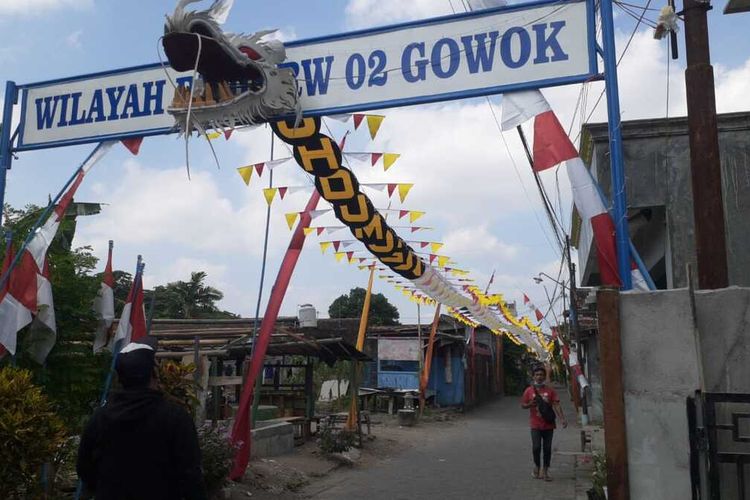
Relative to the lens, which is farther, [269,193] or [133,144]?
[269,193]

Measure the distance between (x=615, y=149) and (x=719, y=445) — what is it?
2631mm

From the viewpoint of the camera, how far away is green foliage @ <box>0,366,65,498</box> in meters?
6.12

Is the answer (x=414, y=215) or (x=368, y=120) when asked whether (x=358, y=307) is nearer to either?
(x=414, y=215)

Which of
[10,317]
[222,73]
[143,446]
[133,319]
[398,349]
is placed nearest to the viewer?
[143,446]

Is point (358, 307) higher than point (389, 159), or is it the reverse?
point (358, 307)

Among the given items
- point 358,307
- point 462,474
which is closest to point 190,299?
point 358,307

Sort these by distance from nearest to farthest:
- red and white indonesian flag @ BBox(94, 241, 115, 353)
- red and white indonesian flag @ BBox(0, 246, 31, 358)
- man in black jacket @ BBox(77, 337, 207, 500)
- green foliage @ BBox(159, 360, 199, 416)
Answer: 1. man in black jacket @ BBox(77, 337, 207, 500)
2. red and white indonesian flag @ BBox(0, 246, 31, 358)
3. green foliage @ BBox(159, 360, 199, 416)
4. red and white indonesian flag @ BBox(94, 241, 115, 353)

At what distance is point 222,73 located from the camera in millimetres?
7387

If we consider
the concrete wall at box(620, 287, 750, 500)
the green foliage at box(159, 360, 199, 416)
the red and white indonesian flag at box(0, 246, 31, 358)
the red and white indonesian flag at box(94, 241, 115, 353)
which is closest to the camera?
the concrete wall at box(620, 287, 750, 500)

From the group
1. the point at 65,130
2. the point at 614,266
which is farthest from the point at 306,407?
the point at 614,266

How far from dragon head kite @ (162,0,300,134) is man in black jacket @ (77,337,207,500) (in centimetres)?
411

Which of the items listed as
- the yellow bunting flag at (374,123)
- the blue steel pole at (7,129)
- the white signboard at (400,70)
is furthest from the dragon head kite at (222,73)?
the blue steel pole at (7,129)

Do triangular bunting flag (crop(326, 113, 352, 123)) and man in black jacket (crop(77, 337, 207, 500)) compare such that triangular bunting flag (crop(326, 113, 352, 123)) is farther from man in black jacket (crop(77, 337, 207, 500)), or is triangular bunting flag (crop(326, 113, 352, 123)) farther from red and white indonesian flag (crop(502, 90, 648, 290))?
man in black jacket (crop(77, 337, 207, 500))

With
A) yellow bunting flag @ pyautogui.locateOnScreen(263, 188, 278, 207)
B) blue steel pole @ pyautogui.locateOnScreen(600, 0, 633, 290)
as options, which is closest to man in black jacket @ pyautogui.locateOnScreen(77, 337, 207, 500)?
blue steel pole @ pyautogui.locateOnScreen(600, 0, 633, 290)
